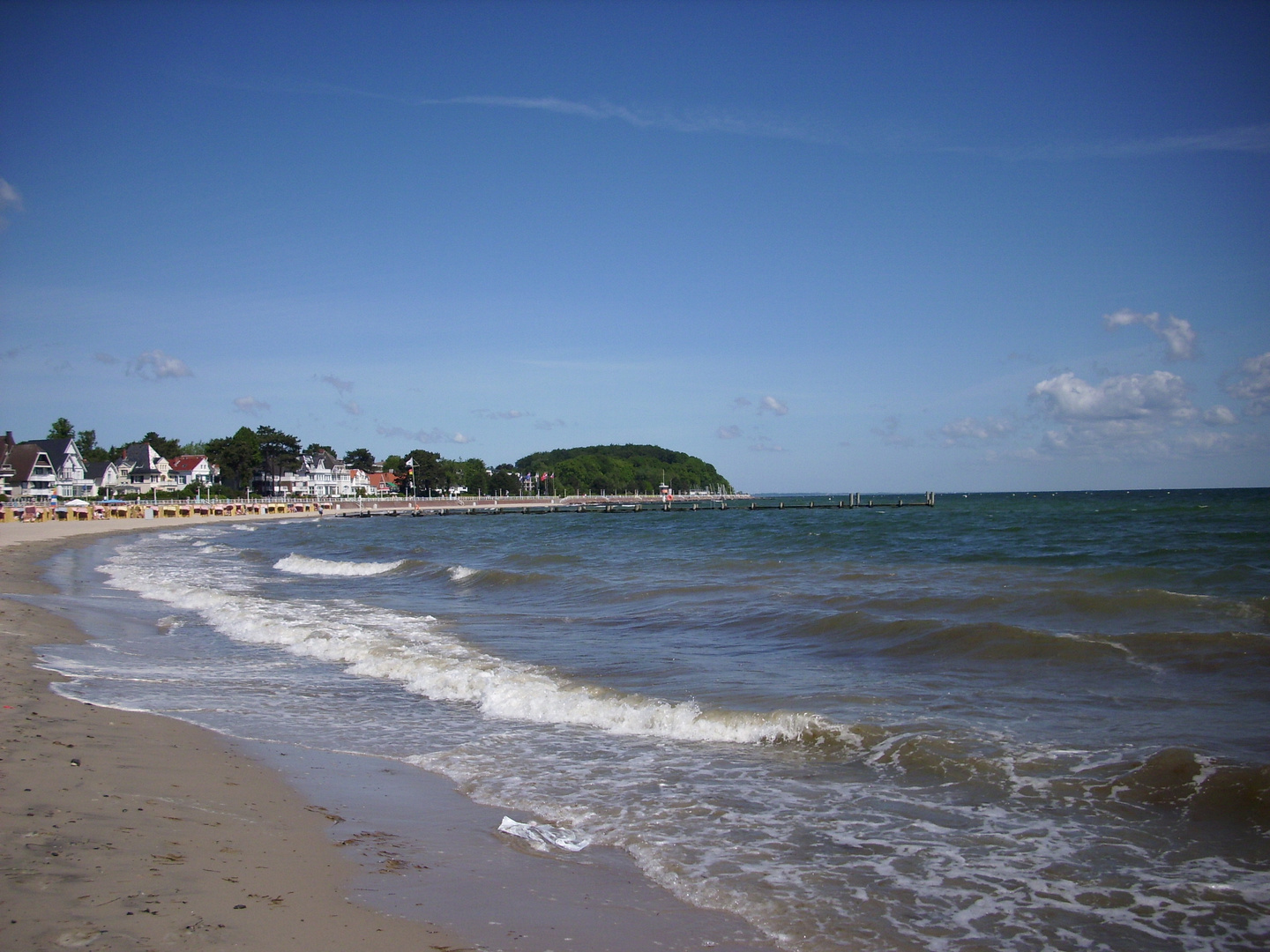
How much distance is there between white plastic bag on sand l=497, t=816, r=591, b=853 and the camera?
536cm

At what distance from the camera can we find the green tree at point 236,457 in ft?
401

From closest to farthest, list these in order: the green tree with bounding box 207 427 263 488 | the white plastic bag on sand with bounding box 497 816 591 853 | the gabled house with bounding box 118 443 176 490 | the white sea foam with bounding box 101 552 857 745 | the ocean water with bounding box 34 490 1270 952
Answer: the ocean water with bounding box 34 490 1270 952 < the white plastic bag on sand with bounding box 497 816 591 853 < the white sea foam with bounding box 101 552 857 745 < the gabled house with bounding box 118 443 176 490 < the green tree with bounding box 207 427 263 488

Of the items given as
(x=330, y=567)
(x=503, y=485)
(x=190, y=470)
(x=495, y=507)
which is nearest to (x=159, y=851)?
(x=330, y=567)

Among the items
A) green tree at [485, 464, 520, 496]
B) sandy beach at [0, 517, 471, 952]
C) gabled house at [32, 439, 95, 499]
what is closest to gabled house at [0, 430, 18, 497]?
gabled house at [32, 439, 95, 499]

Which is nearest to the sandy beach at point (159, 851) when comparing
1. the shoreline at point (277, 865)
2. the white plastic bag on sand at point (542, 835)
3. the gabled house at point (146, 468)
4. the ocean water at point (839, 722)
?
the shoreline at point (277, 865)

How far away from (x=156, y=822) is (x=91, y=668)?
681 centimetres

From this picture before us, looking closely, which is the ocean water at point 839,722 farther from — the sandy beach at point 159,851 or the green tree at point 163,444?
the green tree at point 163,444

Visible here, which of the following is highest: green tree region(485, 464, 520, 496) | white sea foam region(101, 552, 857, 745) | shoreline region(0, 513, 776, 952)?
green tree region(485, 464, 520, 496)

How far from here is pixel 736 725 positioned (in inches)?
320

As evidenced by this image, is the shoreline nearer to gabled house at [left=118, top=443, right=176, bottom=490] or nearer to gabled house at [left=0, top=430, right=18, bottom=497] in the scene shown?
gabled house at [left=0, top=430, right=18, bottom=497]

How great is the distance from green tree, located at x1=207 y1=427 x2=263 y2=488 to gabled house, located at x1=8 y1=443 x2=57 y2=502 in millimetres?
31124

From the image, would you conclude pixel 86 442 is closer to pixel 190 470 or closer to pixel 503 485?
pixel 190 470

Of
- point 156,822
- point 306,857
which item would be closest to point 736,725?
point 306,857

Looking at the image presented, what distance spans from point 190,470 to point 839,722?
137 meters
